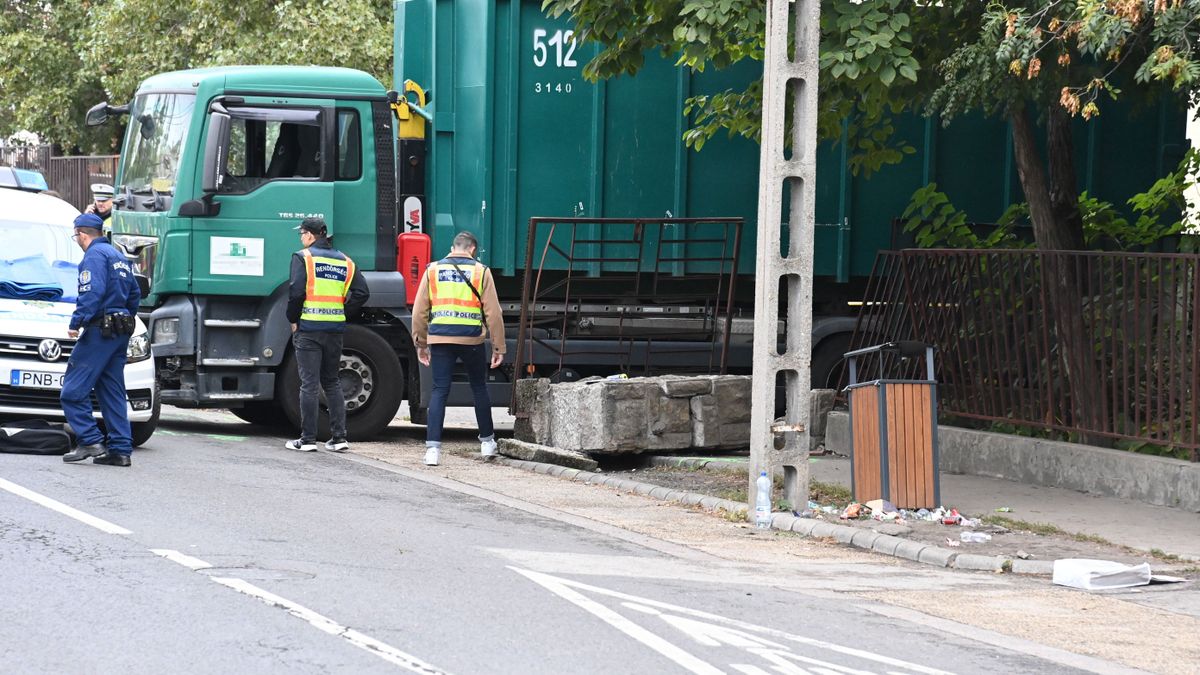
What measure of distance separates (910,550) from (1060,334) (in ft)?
9.98

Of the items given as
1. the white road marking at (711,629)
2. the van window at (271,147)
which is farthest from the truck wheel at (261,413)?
the white road marking at (711,629)

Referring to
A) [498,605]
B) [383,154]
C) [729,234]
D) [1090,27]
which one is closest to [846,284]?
[729,234]

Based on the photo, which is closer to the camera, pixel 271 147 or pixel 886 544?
pixel 886 544

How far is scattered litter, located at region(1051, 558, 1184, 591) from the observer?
321 inches

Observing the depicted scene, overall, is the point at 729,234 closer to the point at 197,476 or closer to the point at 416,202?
the point at 416,202

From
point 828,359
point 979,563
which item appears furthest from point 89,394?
point 828,359

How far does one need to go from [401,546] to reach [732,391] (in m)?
5.17

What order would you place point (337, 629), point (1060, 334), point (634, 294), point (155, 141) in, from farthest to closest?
point (634, 294), point (155, 141), point (1060, 334), point (337, 629)

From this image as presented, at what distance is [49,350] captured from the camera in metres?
11.2

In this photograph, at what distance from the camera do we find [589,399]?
1266cm

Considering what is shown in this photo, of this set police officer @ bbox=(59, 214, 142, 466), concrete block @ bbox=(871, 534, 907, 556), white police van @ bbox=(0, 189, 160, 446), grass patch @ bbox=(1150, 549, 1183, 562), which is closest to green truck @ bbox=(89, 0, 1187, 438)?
white police van @ bbox=(0, 189, 160, 446)

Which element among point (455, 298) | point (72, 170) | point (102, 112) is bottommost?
point (455, 298)

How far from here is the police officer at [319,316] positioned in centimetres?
1270

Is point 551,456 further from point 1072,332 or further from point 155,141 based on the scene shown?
point 155,141
